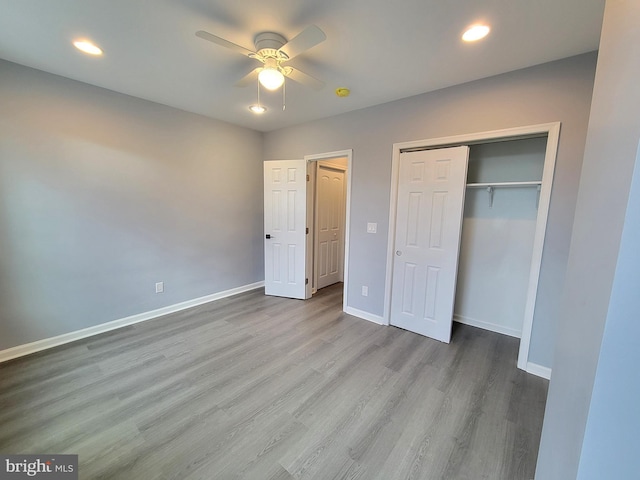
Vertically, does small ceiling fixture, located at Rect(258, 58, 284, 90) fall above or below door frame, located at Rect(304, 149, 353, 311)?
above

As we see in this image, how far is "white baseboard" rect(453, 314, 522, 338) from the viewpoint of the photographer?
2807mm

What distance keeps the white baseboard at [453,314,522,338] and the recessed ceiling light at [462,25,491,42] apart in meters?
2.82

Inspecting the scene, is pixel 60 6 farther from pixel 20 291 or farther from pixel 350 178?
pixel 350 178

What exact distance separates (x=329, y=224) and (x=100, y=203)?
9.78 ft

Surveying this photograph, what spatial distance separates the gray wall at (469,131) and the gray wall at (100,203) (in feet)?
4.92

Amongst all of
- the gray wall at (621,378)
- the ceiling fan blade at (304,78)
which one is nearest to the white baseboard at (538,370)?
the gray wall at (621,378)

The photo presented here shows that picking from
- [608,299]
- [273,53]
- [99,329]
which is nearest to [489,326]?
[608,299]

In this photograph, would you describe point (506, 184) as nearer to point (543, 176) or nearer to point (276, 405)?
point (543, 176)

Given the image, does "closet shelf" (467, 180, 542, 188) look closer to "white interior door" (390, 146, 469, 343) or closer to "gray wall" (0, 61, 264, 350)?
"white interior door" (390, 146, 469, 343)

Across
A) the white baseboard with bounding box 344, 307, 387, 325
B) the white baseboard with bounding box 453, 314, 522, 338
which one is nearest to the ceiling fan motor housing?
the white baseboard with bounding box 344, 307, 387, 325

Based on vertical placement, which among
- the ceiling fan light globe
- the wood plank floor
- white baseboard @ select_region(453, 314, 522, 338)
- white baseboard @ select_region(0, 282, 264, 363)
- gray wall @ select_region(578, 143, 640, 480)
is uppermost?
the ceiling fan light globe

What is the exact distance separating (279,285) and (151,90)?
2845 mm

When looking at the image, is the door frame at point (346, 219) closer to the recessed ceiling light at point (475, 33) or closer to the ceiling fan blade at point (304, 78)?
the ceiling fan blade at point (304, 78)

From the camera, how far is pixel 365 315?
323cm
